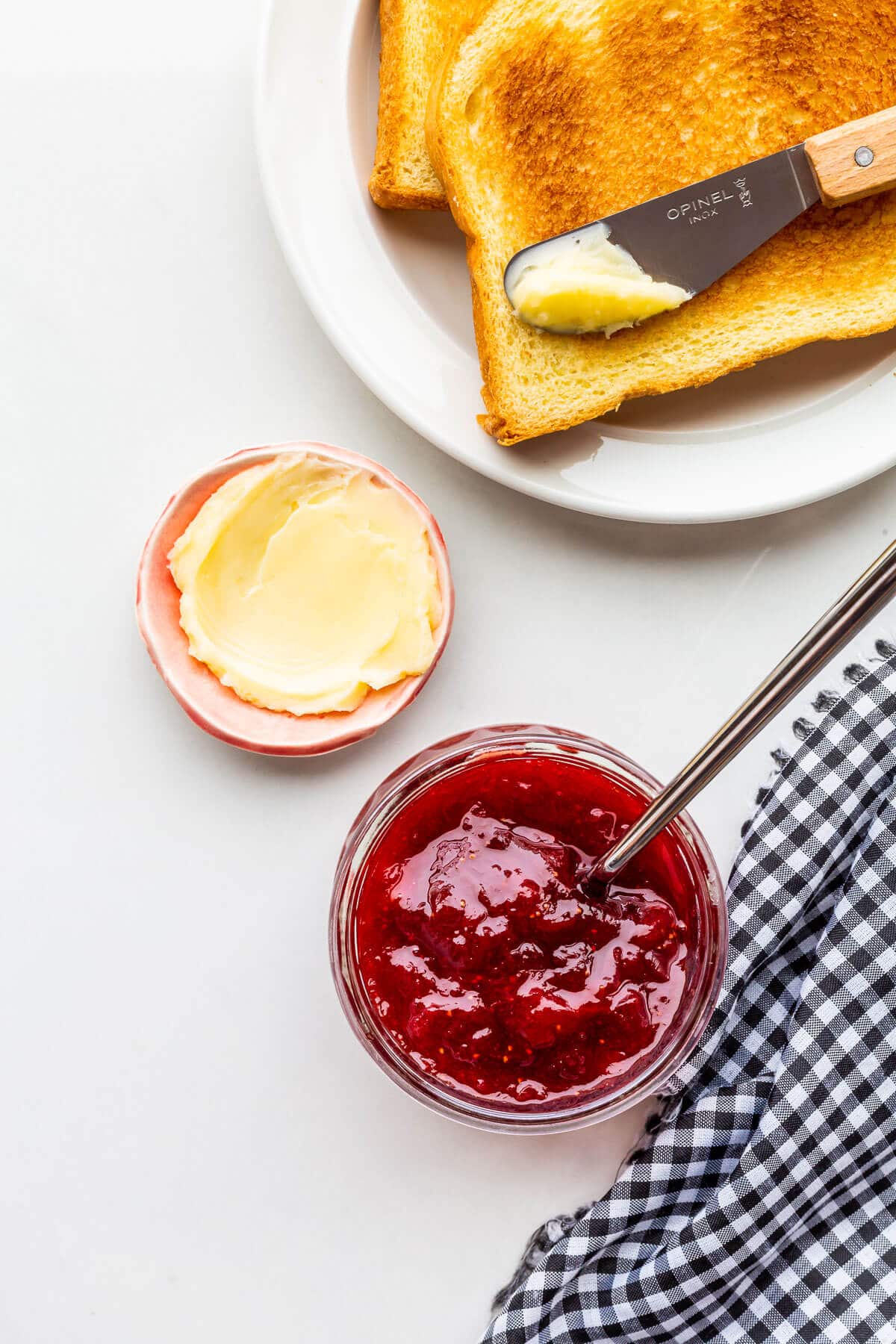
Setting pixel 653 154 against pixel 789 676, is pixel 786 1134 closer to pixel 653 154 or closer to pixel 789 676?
pixel 789 676

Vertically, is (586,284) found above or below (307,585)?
above

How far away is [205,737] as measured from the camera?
152 cm

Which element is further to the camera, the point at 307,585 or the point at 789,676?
the point at 307,585

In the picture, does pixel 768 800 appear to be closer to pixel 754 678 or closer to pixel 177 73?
pixel 754 678

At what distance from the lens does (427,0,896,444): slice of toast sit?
141cm

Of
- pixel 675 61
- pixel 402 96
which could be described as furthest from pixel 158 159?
pixel 675 61

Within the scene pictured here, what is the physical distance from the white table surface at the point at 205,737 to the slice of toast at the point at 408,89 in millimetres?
212

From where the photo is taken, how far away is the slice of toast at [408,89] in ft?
4.64

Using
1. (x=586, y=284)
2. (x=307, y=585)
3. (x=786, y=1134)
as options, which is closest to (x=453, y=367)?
(x=586, y=284)

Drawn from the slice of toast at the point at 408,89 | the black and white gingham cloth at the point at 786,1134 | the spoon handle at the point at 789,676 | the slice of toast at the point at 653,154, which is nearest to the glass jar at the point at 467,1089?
the black and white gingham cloth at the point at 786,1134

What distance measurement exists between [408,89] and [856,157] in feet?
1.91

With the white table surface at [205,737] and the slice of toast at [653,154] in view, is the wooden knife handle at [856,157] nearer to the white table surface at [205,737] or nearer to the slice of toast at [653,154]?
the slice of toast at [653,154]

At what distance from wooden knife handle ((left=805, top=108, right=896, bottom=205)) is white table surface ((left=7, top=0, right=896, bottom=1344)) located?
393mm

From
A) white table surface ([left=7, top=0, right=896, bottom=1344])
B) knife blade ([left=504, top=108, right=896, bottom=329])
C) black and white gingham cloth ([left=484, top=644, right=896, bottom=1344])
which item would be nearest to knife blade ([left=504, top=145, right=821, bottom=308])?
knife blade ([left=504, top=108, right=896, bottom=329])
